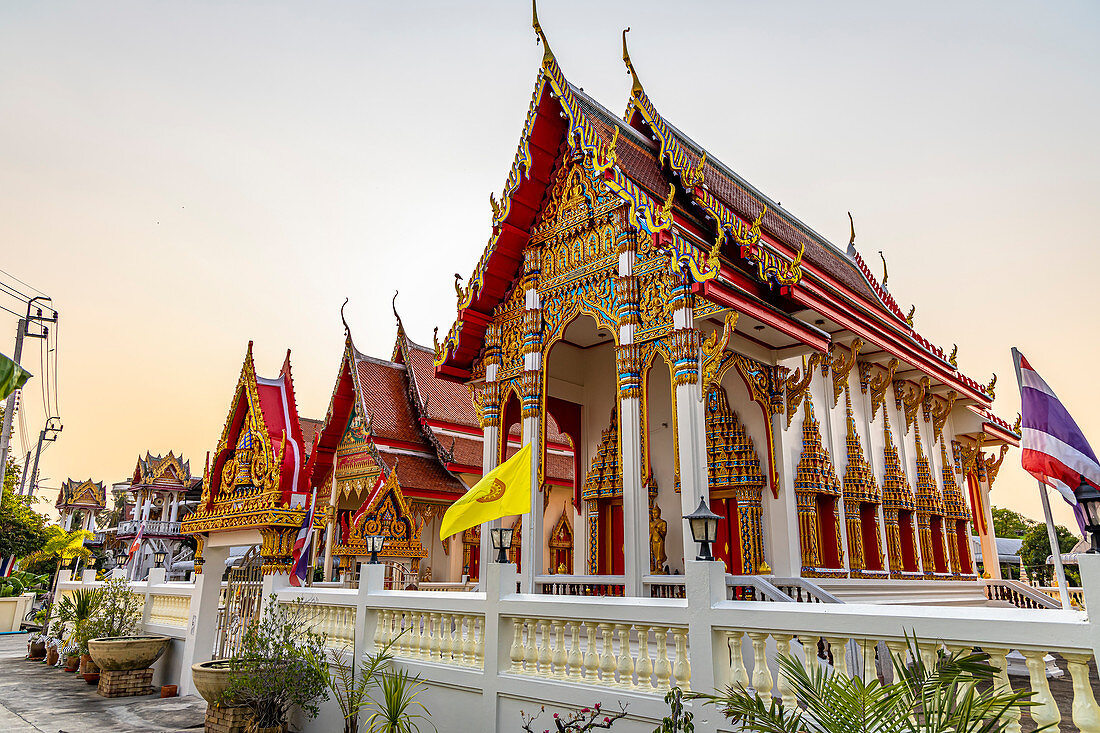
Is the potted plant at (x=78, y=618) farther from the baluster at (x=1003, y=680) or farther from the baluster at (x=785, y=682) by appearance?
the baluster at (x=1003, y=680)

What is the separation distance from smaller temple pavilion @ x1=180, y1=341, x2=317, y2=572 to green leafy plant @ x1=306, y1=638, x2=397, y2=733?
159cm

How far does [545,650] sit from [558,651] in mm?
154

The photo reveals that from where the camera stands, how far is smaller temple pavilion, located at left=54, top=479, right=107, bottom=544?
52.1 m

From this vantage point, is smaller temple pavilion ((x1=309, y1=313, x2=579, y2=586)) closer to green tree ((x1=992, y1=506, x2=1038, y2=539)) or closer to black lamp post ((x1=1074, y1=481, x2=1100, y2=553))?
black lamp post ((x1=1074, y1=481, x2=1100, y2=553))

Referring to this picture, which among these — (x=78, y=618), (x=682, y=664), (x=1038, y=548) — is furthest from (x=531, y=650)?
(x=1038, y=548)

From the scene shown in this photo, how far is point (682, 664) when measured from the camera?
4.41 meters

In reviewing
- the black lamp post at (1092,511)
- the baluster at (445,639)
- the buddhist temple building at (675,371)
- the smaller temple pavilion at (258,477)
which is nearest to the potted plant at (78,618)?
the smaller temple pavilion at (258,477)

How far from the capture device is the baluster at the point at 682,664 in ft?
14.4

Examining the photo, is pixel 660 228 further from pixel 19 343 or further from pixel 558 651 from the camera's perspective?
pixel 19 343

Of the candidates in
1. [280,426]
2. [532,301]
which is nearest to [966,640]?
[280,426]

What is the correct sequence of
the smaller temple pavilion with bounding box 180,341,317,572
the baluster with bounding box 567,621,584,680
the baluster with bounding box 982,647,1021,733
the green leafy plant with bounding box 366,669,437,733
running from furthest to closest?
the smaller temple pavilion with bounding box 180,341,317,572 < the green leafy plant with bounding box 366,669,437,733 < the baluster with bounding box 567,621,584,680 < the baluster with bounding box 982,647,1021,733

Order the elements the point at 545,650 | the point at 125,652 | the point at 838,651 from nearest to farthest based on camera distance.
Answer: the point at 838,651
the point at 545,650
the point at 125,652

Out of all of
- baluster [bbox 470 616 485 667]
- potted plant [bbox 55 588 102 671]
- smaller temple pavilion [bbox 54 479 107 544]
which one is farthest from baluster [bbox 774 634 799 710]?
smaller temple pavilion [bbox 54 479 107 544]

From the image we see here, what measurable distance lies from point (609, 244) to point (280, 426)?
4.82m
